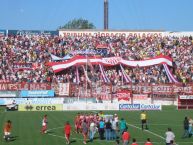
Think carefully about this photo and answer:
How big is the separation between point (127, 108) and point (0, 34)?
Result: 29.7 metres

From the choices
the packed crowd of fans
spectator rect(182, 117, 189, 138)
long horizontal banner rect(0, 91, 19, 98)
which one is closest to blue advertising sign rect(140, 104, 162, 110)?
the packed crowd of fans

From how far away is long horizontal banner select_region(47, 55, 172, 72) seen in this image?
71.9 m

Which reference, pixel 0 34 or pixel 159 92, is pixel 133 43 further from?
pixel 0 34

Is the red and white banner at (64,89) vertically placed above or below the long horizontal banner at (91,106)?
above

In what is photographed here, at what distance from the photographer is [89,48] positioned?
78188 millimetres

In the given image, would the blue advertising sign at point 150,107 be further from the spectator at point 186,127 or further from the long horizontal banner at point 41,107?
the spectator at point 186,127

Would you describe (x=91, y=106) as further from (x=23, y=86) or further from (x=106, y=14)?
(x=106, y=14)

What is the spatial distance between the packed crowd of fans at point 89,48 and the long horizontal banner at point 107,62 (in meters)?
0.81

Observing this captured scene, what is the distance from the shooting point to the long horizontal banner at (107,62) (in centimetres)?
7188

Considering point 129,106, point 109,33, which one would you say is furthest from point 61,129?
point 109,33

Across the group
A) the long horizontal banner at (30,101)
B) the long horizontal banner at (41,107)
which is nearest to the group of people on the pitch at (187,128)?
the long horizontal banner at (41,107)

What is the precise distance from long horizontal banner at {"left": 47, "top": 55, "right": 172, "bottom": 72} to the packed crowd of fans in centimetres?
81

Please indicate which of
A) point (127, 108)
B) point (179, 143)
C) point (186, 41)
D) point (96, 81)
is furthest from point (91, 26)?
point (179, 143)

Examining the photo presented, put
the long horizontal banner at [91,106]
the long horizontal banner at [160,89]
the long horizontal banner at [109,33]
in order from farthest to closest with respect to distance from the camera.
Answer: the long horizontal banner at [109,33] < the long horizontal banner at [160,89] < the long horizontal banner at [91,106]
